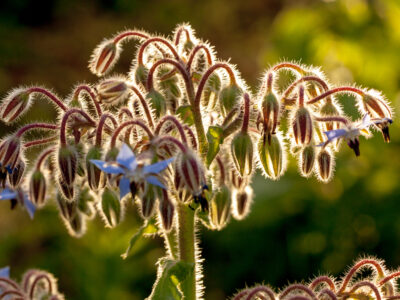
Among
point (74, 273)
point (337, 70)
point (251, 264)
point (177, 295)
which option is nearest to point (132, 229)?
point (74, 273)

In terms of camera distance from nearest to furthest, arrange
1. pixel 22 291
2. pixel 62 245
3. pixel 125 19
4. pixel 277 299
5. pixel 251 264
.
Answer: pixel 277 299
pixel 22 291
pixel 251 264
pixel 62 245
pixel 125 19

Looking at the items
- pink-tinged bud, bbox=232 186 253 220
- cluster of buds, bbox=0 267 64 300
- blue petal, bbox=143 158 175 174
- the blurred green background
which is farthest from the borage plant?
the blurred green background

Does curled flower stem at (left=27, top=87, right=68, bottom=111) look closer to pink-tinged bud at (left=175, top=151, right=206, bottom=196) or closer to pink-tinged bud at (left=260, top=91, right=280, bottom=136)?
pink-tinged bud at (left=175, top=151, right=206, bottom=196)

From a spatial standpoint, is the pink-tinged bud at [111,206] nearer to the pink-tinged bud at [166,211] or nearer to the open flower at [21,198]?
the pink-tinged bud at [166,211]

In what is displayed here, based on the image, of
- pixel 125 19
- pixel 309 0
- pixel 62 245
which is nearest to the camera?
pixel 62 245

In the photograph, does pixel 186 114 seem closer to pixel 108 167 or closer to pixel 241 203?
pixel 108 167

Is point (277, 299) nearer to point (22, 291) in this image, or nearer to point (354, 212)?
point (22, 291)

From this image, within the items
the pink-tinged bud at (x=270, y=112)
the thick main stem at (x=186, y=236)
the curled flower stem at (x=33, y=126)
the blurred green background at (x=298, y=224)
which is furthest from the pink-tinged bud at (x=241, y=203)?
the blurred green background at (x=298, y=224)
